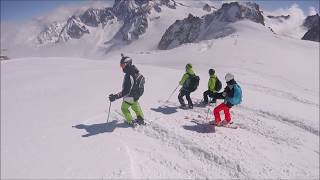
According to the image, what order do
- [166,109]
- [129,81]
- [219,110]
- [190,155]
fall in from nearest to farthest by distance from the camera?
[190,155], [129,81], [219,110], [166,109]

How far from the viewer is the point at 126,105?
555 inches

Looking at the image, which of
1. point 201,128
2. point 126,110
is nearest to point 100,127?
point 126,110

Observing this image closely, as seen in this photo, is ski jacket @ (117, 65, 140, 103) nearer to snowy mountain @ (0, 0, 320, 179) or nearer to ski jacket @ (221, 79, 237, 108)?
snowy mountain @ (0, 0, 320, 179)

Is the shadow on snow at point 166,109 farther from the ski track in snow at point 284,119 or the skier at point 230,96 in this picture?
the ski track in snow at point 284,119

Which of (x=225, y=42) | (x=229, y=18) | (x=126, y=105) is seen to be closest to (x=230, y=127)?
(x=126, y=105)

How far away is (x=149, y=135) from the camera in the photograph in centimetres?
1360

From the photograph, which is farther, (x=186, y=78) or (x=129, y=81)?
(x=186, y=78)

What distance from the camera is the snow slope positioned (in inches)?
458

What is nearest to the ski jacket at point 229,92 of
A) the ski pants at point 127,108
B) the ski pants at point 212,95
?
the ski pants at point 212,95

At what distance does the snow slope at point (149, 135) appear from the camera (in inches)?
458

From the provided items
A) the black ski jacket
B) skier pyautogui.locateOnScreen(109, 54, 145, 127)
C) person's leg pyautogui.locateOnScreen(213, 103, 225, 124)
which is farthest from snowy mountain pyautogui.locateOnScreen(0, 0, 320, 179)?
the black ski jacket

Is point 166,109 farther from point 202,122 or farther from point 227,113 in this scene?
point 227,113

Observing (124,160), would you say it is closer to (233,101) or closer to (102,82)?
(233,101)

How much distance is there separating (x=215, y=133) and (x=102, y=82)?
977 cm
